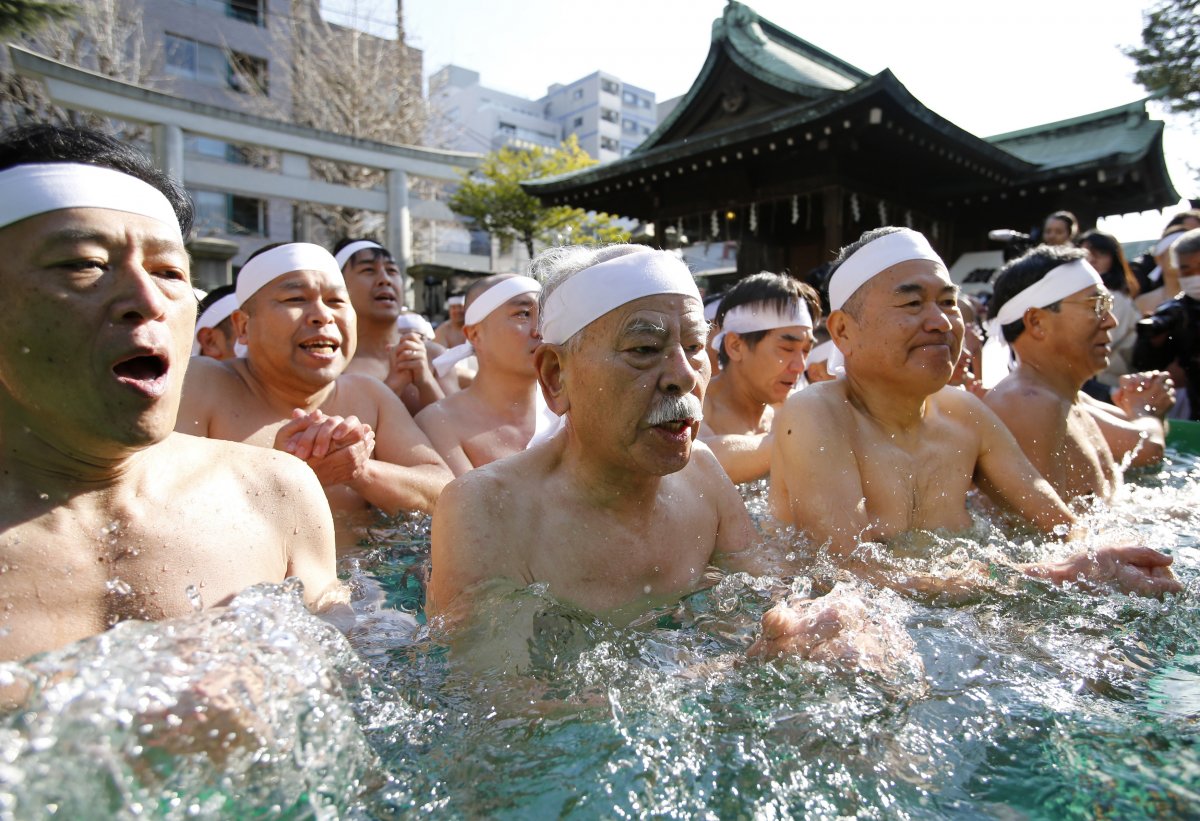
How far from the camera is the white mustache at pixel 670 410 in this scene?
2.34 metres

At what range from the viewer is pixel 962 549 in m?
3.26

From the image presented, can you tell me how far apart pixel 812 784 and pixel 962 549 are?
6.21 feet

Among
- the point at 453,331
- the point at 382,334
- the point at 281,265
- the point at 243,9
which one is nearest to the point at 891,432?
the point at 281,265

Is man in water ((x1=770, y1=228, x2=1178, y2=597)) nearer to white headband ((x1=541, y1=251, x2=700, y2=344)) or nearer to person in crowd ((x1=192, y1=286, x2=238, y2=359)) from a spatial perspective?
white headband ((x1=541, y1=251, x2=700, y2=344))

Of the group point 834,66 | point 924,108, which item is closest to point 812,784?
point 924,108

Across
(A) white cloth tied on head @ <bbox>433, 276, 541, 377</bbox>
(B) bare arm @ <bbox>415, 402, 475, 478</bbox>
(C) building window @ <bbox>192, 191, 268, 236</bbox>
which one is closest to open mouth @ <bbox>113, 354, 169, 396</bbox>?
(B) bare arm @ <bbox>415, 402, 475, 478</bbox>

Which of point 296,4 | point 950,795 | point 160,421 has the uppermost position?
point 296,4

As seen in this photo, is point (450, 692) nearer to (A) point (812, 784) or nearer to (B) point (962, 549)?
(A) point (812, 784)

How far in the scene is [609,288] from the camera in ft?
8.16

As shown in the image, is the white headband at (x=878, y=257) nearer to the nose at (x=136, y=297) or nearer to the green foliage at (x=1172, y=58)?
the nose at (x=136, y=297)

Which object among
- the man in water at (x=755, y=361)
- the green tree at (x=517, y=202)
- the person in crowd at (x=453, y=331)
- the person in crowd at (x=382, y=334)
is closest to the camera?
the man in water at (x=755, y=361)

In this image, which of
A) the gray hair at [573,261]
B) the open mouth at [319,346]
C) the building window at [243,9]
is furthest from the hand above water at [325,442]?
the building window at [243,9]

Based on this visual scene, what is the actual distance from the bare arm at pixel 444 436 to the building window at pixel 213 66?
2917 cm

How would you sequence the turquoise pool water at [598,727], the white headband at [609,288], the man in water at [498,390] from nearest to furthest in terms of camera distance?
the turquoise pool water at [598,727] → the white headband at [609,288] → the man in water at [498,390]
